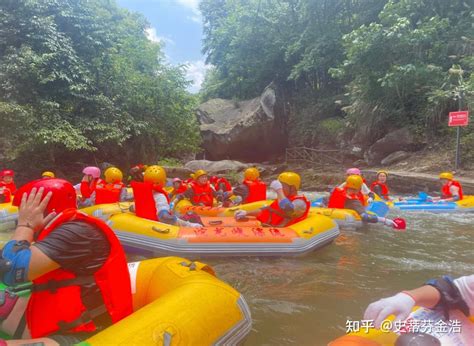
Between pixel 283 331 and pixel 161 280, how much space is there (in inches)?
47.2

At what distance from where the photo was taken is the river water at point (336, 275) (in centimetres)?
338

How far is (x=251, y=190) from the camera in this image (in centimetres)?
776

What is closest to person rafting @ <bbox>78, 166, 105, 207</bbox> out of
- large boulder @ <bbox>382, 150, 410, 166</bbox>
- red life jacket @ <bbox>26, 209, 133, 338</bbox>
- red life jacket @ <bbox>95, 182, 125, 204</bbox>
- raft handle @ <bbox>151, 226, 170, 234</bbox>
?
red life jacket @ <bbox>95, 182, 125, 204</bbox>

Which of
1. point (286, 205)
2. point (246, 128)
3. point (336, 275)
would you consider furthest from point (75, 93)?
point (336, 275)

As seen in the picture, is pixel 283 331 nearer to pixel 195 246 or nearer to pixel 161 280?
pixel 161 280

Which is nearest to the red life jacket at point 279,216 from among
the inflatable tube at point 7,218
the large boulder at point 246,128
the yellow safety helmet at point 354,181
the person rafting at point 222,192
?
the yellow safety helmet at point 354,181

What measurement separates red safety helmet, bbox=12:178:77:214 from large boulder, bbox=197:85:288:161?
665 inches

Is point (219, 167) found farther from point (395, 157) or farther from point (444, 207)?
point (444, 207)

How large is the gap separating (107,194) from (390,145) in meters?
10.9

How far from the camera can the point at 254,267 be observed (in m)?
4.96

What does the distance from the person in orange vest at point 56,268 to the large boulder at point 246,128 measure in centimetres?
1697

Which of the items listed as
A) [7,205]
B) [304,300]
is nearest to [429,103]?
[304,300]

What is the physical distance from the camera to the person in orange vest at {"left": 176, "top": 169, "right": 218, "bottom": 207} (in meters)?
7.71

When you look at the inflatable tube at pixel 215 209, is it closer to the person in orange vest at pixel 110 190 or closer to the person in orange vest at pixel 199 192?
the person in orange vest at pixel 199 192
